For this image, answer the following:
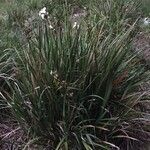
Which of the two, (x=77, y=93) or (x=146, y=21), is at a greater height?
(x=146, y=21)

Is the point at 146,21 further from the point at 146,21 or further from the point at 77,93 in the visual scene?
the point at 77,93

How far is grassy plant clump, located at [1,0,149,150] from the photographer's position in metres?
4.91

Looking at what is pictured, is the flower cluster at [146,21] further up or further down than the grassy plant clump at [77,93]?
further up

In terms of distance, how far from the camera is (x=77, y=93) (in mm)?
5047

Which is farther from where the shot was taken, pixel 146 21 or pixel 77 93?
pixel 146 21

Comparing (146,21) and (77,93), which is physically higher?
(146,21)

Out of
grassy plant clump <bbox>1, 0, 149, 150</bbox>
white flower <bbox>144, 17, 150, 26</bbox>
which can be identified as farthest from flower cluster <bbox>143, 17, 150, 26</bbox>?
grassy plant clump <bbox>1, 0, 149, 150</bbox>

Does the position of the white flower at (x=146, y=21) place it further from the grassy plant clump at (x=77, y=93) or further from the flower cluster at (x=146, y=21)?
the grassy plant clump at (x=77, y=93)

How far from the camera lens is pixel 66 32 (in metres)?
5.55

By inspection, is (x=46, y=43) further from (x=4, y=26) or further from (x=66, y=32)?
(x=4, y=26)

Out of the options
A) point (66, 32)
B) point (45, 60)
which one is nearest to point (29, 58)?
point (45, 60)

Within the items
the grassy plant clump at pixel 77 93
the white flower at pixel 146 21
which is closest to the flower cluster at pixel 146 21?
the white flower at pixel 146 21

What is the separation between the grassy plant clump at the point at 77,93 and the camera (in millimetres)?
4914

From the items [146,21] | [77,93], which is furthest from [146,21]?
[77,93]
